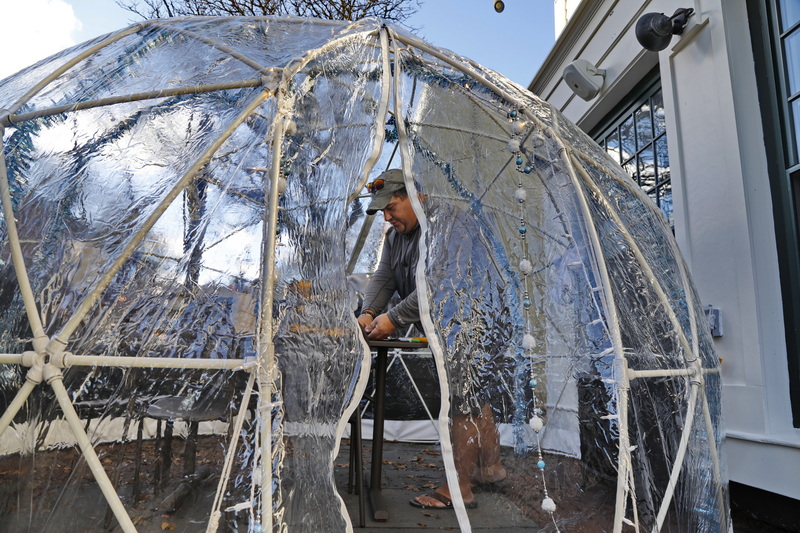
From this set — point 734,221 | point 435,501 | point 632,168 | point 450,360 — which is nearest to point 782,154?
point 734,221

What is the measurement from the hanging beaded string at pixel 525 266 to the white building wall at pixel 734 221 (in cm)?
136

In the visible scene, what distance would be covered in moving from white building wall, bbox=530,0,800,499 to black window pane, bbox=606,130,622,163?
1.00 metres

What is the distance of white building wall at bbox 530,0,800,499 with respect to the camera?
9.12 ft

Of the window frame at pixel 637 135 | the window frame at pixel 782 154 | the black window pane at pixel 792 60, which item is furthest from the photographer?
the window frame at pixel 637 135

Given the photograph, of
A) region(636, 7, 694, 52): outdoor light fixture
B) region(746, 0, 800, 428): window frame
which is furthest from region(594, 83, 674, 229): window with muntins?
region(746, 0, 800, 428): window frame

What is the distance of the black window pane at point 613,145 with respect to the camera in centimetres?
477

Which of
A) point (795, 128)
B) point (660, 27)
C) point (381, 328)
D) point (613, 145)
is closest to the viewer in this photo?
point (381, 328)

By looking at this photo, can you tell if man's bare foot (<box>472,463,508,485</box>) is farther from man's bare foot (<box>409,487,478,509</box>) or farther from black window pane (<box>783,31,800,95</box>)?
black window pane (<box>783,31,800,95</box>)

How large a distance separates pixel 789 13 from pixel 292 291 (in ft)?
9.51

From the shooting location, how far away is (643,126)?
14.4ft

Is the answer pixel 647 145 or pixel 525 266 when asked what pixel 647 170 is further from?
pixel 525 266

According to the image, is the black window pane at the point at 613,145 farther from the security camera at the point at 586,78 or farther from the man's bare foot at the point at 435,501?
the man's bare foot at the point at 435,501

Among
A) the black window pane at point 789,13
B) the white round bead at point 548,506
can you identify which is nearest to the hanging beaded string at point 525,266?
the white round bead at point 548,506

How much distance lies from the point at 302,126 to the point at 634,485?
1.73 metres
